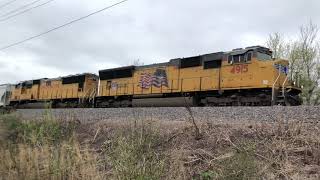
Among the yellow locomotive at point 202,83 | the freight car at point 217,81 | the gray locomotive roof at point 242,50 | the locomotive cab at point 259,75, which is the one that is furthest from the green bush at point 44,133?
the gray locomotive roof at point 242,50

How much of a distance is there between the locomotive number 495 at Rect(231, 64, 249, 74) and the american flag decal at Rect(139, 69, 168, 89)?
449 centimetres

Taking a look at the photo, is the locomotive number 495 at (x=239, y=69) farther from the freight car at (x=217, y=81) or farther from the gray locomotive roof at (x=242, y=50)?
the gray locomotive roof at (x=242, y=50)

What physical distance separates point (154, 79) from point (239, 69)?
5.92 meters

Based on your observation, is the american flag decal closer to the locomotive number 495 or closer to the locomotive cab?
the locomotive cab

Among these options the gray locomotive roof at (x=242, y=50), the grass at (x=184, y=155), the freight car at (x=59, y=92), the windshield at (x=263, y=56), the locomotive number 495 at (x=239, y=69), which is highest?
the gray locomotive roof at (x=242, y=50)

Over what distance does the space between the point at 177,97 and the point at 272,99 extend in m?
5.96

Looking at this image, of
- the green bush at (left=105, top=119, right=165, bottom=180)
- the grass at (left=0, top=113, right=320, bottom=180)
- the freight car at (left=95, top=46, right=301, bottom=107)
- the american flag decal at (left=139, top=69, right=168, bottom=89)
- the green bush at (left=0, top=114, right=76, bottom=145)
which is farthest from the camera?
the american flag decal at (left=139, top=69, right=168, bottom=89)

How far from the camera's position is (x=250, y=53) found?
18.8 metres

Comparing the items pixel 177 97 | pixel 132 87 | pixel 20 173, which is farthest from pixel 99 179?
pixel 132 87

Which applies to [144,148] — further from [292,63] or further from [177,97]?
[292,63]

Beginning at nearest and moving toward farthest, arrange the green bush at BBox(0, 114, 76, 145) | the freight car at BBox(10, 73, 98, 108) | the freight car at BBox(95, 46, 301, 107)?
the green bush at BBox(0, 114, 76, 145) < the freight car at BBox(95, 46, 301, 107) < the freight car at BBox(10, 73, 98, 108)

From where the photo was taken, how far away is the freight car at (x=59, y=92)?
30484mm

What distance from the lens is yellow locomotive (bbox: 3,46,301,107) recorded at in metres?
17.9

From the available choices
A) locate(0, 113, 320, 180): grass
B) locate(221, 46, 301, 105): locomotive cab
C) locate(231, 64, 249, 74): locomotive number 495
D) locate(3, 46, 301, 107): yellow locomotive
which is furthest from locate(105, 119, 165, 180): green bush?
locate(231, 64, 249, 74): locomotive number 495
